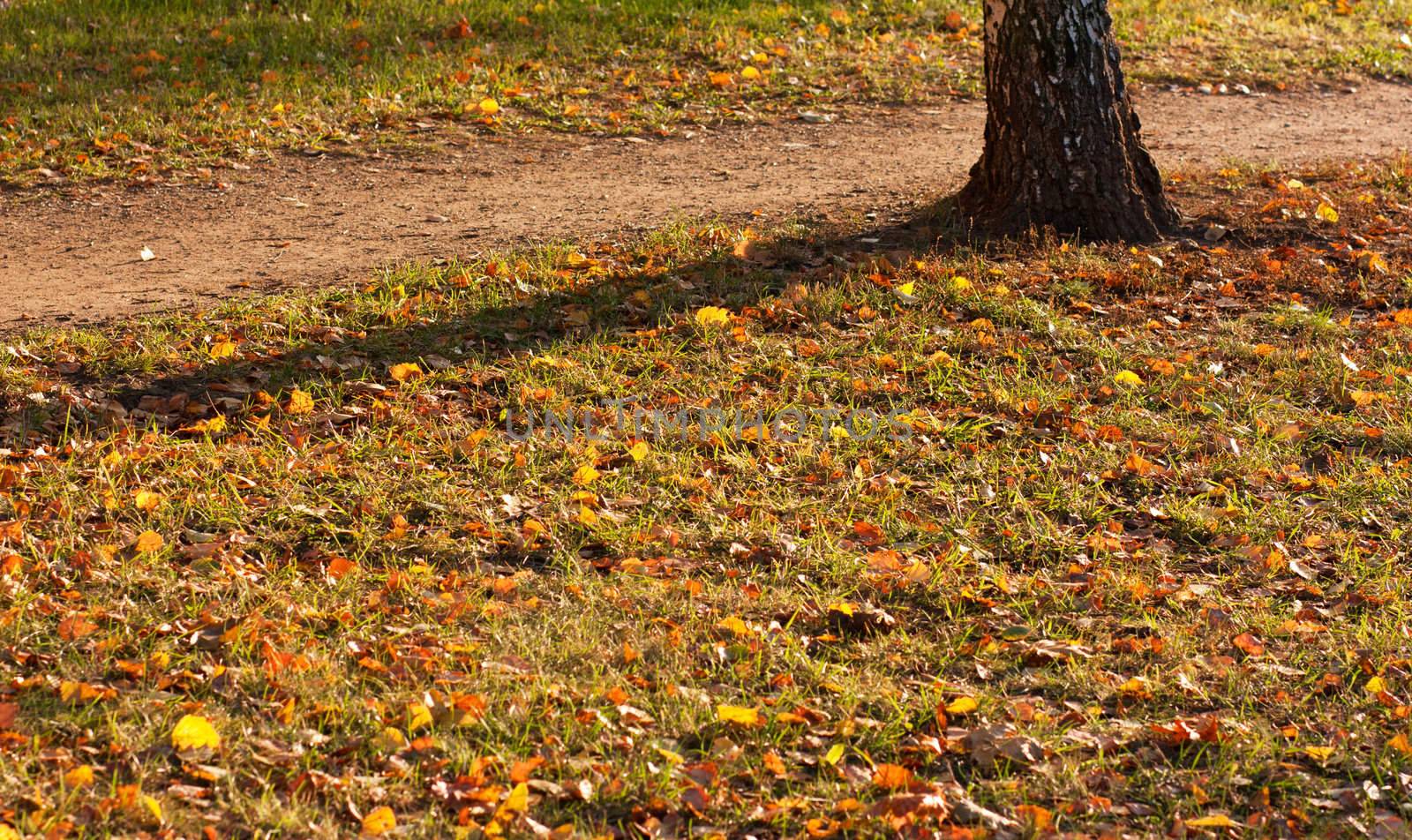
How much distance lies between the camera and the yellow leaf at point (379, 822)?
108 inches

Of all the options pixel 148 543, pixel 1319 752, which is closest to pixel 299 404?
pixel 148 543

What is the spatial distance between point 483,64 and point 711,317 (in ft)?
13.6

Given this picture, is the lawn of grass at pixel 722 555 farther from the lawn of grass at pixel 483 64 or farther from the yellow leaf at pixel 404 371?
the lawn of grass at pixel 483 64

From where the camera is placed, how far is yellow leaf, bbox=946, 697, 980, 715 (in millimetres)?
3203

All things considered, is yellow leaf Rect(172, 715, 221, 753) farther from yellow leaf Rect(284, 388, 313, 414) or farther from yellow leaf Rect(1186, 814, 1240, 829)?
yellow leaf Rect(1186, 814, 1240, 829)

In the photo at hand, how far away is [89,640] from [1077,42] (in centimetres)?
465

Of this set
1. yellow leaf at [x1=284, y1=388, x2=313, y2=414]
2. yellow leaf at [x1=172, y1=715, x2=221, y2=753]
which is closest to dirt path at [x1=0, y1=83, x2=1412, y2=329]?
yellow leaf at [x1=284, y1=388, x2=313, y2=414]

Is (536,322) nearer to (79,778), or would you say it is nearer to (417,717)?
(417,717)

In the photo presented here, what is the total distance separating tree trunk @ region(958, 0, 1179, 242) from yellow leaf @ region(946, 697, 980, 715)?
131 inches

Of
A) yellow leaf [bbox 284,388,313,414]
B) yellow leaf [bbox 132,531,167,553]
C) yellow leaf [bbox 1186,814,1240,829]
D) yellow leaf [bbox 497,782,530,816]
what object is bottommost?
yellow leaf [bbox 497,782,530,816]

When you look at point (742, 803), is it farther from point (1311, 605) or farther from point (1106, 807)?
point (1311, 605)

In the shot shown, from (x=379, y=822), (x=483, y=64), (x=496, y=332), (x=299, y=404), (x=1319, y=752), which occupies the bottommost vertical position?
(x=379, y=822)

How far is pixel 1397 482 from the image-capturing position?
432 centimetres

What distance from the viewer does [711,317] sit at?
520 cm
